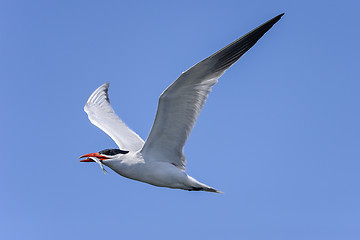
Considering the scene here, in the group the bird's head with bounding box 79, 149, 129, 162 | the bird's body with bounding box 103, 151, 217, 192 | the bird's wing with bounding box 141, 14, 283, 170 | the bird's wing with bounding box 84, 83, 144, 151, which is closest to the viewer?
the bird's wing with bounding box 141, 14, 283, 170

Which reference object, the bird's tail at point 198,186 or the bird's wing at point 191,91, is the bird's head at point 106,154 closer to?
the bird's wing at point 191,91

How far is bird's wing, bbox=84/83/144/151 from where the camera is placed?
37.4ft

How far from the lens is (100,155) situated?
32.1ft

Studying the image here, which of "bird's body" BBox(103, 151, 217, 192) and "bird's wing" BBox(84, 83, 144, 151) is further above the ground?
"bird's wing" BBox(84, 83, 144, 151)

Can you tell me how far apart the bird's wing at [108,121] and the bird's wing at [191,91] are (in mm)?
2149

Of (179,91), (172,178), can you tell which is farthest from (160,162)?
(179,91)

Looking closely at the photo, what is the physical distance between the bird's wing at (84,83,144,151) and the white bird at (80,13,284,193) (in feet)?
5.24

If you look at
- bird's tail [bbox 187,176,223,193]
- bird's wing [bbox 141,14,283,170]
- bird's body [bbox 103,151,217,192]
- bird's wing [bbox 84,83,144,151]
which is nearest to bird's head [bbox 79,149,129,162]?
bird's body [bbox 103,151,217,192]

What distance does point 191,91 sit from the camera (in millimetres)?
8766

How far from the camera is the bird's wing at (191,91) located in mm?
8594

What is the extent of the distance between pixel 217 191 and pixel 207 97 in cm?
203

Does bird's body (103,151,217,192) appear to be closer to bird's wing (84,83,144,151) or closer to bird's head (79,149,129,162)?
bird's head (79,149,129,162)

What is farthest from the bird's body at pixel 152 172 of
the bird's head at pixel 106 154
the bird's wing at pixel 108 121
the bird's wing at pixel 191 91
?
the bird's wing at pixel 108 121

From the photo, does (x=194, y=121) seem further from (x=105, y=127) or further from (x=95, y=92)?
(x=95, y=92)
